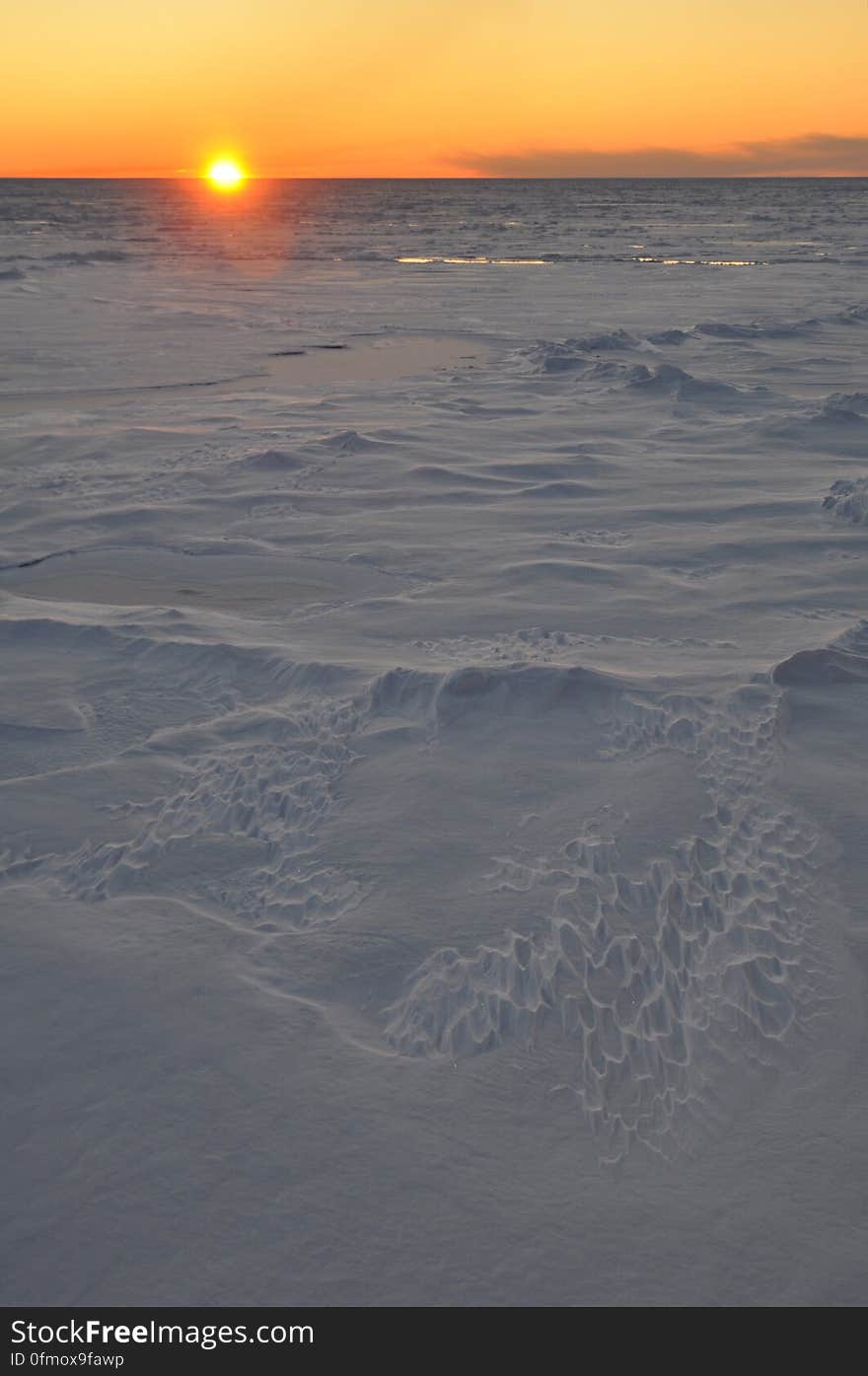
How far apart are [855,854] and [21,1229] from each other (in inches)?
78.8

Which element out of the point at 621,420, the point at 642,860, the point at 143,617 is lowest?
the point at 642,860

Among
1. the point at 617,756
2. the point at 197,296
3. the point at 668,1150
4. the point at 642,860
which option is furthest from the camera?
the point at 197,296

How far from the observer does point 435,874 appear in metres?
2.44

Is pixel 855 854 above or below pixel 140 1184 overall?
above

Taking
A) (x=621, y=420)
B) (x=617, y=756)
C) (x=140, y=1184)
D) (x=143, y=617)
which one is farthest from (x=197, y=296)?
(x=140, y=1184)

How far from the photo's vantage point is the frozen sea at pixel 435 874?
1.61m

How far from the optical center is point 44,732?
307cm

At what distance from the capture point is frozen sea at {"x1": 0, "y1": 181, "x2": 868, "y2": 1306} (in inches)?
63.2

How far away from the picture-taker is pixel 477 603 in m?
3.96

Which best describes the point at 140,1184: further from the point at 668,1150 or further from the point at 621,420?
the point at 621,420

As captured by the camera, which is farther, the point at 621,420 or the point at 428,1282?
the point at 621,420
